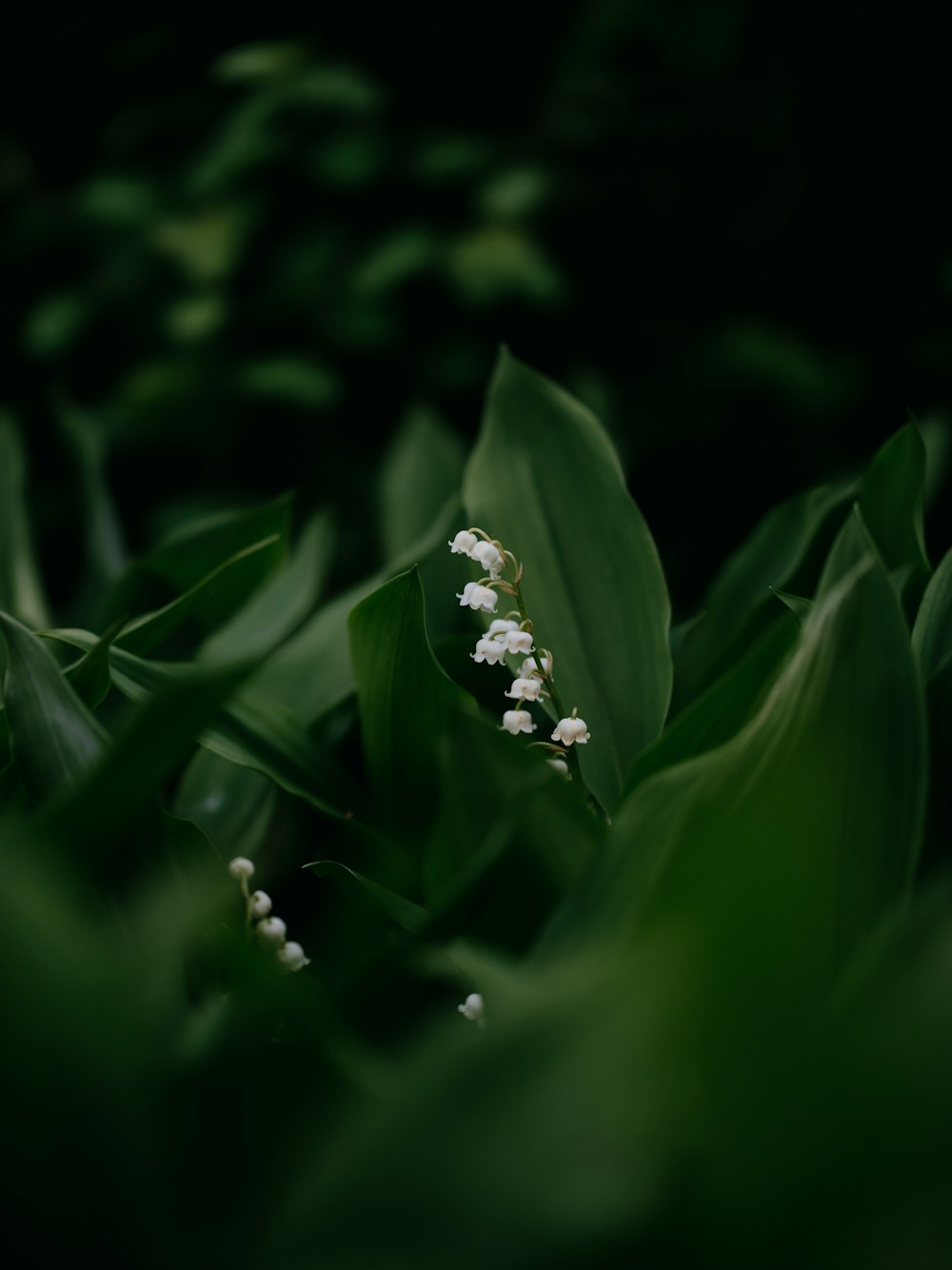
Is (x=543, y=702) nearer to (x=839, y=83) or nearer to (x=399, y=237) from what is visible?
(x=399, y=237)

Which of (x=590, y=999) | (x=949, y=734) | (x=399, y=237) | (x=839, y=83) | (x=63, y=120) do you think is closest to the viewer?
(x=590, y=999)

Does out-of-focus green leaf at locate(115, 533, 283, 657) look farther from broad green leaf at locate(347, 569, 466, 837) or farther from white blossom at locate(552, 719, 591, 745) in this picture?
white blossom at locate(552, 719, 591, 745)

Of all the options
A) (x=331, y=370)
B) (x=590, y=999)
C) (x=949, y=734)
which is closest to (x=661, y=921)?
(x=590, y=999)

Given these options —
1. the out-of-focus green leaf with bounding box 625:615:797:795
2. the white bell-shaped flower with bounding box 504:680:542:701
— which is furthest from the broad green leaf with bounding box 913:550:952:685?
the white bell-shaped flower with bounding box 504:680:542:701

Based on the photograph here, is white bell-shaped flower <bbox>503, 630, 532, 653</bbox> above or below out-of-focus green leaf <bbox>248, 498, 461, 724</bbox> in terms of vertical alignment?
above

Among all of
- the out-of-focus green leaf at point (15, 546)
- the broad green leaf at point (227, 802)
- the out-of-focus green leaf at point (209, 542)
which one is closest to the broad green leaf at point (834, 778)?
the broad green leaf at point (227, 802)

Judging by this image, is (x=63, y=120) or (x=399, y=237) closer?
(x=399, y=237)

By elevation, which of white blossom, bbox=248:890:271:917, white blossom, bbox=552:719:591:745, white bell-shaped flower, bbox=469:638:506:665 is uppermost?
white bell-shaped flower, bbox=469:638:506:665
